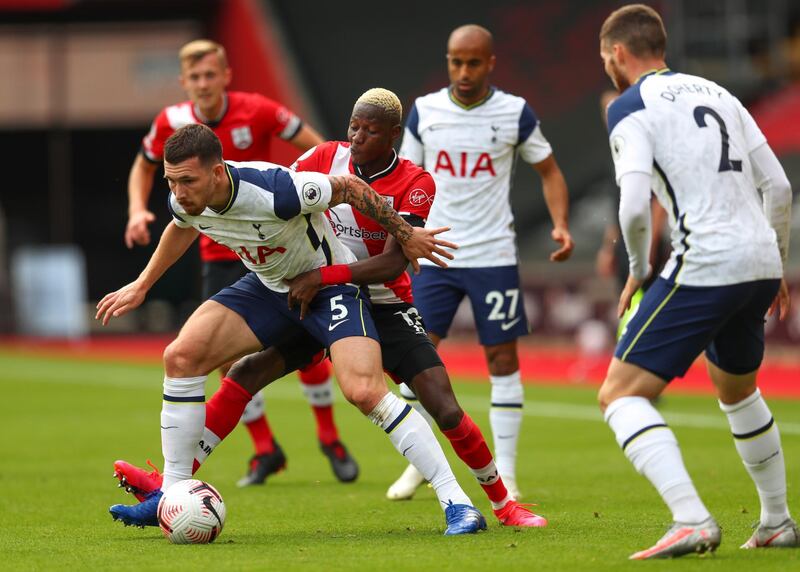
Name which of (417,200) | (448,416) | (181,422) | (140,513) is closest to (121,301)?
(181,422)

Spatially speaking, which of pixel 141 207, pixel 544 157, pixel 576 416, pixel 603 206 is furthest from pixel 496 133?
pixel 603 206

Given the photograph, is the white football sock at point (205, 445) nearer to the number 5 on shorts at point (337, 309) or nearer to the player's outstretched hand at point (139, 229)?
the number 5 on shorts at point (337, 309)

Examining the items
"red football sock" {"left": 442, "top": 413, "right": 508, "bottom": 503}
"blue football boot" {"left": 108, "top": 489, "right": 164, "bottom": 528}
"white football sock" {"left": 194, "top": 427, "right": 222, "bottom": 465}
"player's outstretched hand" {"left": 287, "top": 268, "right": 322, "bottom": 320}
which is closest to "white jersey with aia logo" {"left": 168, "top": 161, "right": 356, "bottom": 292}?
"player's outstretched hand" {"left": 287, "top": 268, "right": 322, "bottom": 320}

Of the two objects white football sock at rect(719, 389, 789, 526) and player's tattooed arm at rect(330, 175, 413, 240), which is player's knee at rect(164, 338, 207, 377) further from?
white football sock at rect(719, 389, 789, 526)

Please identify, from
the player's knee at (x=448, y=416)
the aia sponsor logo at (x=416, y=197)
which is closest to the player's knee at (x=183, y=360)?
the player's knee at (x=448, y=416)

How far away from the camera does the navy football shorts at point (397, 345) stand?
6961mm

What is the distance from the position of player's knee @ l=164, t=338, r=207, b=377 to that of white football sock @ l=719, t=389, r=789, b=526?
2459 millimetres

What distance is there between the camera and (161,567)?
19.0ft

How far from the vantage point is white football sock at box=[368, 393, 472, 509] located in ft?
21.6

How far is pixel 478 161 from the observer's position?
8672 mm

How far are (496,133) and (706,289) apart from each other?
124 inches

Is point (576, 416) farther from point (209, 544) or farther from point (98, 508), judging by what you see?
point (209, 544)

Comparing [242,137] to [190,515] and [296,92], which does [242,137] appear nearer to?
[190,515]

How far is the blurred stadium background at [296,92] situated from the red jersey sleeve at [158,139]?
11.7 meters
